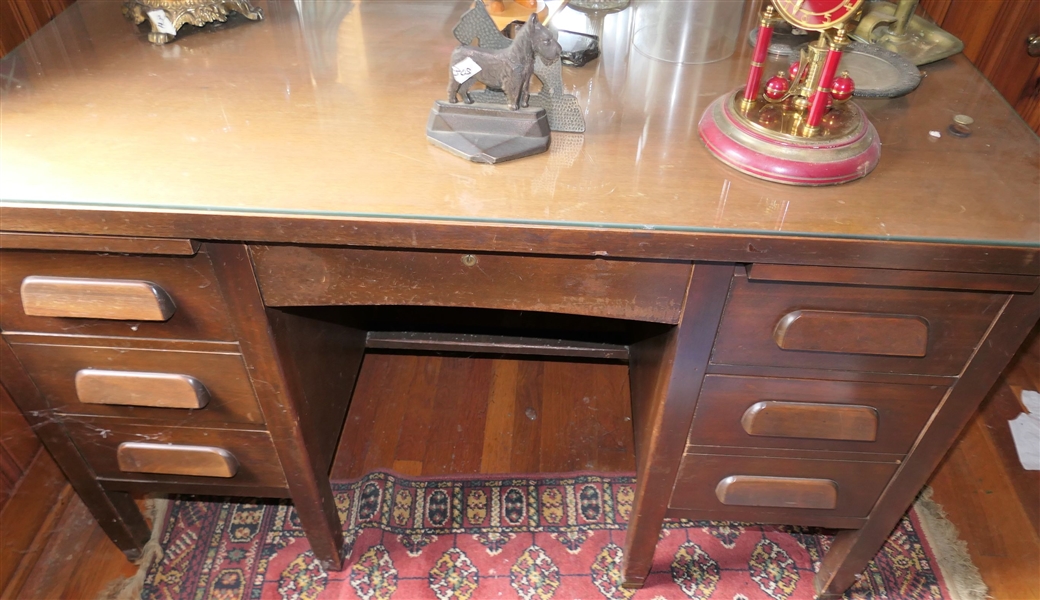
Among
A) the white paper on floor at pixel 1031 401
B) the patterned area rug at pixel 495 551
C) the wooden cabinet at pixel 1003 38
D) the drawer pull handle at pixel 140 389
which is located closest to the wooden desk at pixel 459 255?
the drawer pull handle at pixel 140 389

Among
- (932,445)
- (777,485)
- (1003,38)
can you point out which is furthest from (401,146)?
(1003,38)

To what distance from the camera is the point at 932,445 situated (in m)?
0.98

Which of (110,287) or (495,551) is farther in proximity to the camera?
(495,551)

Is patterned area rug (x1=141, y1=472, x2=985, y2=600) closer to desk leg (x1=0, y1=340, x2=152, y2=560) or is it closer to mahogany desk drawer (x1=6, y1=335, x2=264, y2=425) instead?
desk leg (x1=0, y1=340, x2=152, y2=560)

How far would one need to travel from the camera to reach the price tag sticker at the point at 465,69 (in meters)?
0.85

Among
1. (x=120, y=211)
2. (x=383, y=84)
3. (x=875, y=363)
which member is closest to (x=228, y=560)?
(x=120, y=211)

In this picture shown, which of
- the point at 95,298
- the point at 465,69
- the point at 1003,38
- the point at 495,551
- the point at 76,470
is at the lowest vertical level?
the point at 495,551

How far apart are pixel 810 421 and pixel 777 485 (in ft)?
0.51

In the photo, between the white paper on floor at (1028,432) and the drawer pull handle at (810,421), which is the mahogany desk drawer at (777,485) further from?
the white paper on floor at (1028,432)

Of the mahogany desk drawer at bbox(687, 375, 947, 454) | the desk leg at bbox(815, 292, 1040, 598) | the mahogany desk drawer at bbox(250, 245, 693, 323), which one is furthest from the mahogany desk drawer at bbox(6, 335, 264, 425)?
the desk leg at bbox(815, 292, 1040, 598)

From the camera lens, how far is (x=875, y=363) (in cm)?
89

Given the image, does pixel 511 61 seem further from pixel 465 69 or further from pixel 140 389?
pixel 140 389

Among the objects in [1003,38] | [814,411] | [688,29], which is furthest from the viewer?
[1003,38]

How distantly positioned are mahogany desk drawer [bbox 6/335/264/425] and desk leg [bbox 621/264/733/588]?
567 mm
